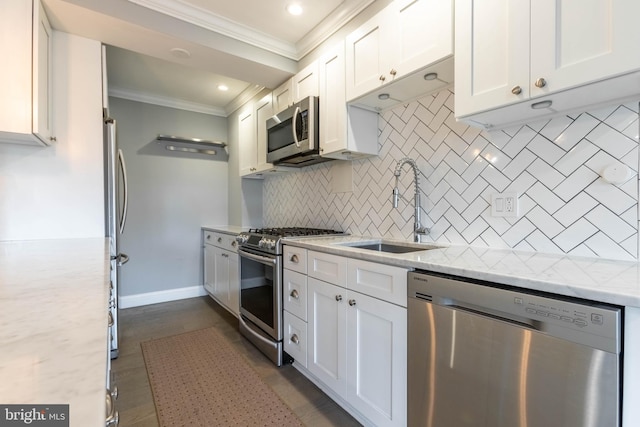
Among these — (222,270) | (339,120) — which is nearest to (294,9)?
(339,120)

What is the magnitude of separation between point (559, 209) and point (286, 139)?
1.95 metres

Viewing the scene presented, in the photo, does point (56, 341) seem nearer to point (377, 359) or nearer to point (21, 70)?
point (377, 359)

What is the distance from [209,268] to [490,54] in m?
3.55

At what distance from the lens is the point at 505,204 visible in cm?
156

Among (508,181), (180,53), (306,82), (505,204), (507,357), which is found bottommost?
(507,357)

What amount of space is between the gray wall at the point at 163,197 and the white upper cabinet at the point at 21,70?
1746 millimetres

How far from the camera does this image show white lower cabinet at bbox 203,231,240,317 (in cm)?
307

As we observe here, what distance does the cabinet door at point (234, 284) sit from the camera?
9.79 feet

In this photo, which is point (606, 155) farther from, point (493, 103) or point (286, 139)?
point (286, 139)

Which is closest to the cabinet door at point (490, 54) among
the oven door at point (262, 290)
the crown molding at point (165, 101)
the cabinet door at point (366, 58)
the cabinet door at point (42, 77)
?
the cabinet door at point (366, 58)

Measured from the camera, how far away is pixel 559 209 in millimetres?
1385

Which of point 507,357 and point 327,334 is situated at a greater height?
point 507,357

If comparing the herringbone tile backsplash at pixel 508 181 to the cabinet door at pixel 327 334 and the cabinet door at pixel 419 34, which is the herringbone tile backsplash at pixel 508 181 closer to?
the cabinet door at pixel 419 34

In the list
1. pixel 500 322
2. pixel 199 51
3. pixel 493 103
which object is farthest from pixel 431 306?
pixel 199 51
